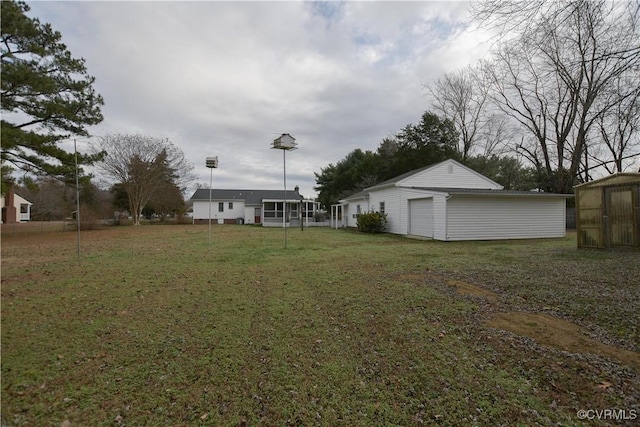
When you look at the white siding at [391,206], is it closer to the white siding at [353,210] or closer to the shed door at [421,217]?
the shed door at [421,217]

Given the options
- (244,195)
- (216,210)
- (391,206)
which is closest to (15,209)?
(216,210)

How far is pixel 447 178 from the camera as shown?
19.1 meters

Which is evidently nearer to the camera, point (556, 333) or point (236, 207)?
point (556, 333)

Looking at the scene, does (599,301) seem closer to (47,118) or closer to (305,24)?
(305,24)

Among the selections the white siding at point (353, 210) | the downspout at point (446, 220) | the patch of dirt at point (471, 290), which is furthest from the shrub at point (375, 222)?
the patch of dirt at point (471, 290)

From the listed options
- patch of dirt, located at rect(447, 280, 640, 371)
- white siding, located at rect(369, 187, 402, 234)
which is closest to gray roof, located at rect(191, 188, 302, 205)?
white siding, located at rect(369, 187, 402, 234)

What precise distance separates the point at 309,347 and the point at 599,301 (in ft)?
14.6

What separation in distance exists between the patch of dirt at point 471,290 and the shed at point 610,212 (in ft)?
25.8

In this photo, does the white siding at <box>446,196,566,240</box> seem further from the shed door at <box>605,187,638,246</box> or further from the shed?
the shed door at <box>605,187,638,246</box>

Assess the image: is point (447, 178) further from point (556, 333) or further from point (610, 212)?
point (556, 333)

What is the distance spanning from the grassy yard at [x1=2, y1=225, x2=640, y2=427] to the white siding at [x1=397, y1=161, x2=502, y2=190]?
1298 cm

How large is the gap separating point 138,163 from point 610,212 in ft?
100

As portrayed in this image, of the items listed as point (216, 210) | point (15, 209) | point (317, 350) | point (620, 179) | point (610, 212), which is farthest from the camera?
point (216, 210)

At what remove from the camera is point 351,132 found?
2364 centimetres
